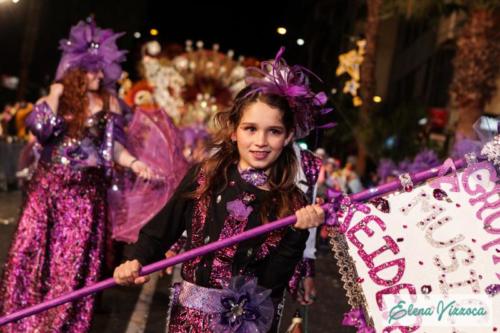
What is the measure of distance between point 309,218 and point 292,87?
0.63m

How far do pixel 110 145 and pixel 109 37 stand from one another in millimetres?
889

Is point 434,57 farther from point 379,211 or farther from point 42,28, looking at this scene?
point 379,211

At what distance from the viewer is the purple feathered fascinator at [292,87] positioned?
3600 millimetres

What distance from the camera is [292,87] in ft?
11.9

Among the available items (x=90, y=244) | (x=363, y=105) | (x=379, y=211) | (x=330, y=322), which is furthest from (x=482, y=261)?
(x=363, y=105)

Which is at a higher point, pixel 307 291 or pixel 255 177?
pixel 255 177

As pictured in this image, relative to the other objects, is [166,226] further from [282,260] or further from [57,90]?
[57,90]

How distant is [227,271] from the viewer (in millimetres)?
3461

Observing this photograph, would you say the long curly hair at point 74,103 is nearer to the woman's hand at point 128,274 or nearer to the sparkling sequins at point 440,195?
the woman's hand at point 128,274

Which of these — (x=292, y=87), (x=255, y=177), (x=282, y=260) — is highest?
(x=292, y=87)

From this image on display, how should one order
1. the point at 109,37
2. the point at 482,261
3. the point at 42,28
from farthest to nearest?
the point at 42,28, the point at 109,37, the point at 482,261

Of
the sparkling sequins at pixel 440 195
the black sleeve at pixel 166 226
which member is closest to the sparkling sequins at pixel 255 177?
the black sleeve at pixel 166 226

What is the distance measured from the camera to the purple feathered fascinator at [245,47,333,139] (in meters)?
3.60

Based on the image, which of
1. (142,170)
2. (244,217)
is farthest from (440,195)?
(142,170)
